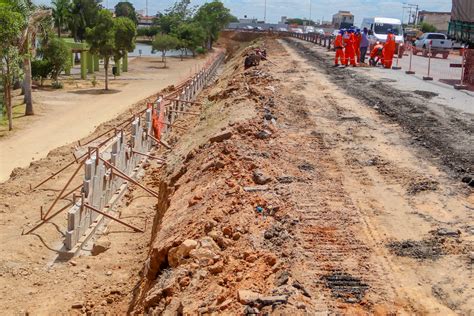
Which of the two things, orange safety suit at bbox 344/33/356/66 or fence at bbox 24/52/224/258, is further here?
orange safety suit at bbox 344/33/356/66

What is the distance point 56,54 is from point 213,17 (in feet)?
174

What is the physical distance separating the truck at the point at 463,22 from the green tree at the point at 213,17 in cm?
6027

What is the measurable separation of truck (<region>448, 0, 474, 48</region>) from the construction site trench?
1180 cm

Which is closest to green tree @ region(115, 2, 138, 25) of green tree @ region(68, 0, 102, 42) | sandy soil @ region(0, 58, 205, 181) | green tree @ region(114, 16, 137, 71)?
green tree @ region(68, 0, 102, 42)

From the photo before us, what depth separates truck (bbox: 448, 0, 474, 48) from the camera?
24.3 meters

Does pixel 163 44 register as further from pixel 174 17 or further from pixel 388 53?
pixel 388 53

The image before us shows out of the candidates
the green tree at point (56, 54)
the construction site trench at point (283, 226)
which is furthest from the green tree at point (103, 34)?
the construction site trench at point (283, 226)

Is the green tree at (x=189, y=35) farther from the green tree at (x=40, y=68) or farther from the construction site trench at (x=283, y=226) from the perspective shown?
the construction site trench at (x=283, y=226)

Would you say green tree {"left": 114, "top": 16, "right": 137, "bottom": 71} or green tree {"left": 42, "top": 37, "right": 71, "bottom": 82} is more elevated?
green tree {"left": 114, "top": 16, "right": 137, "bottom": 71}

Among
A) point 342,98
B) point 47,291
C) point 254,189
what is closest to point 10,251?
point 47,291

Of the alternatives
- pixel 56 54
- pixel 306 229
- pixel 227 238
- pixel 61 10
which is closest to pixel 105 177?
pixel 227 238

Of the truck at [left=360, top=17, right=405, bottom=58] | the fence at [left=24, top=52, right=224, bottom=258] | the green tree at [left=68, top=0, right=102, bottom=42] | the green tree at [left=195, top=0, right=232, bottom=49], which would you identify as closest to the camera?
the fence at [left=24, top=52, right=224, bottom=258]

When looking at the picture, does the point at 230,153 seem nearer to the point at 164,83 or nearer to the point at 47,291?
the point at 47,291

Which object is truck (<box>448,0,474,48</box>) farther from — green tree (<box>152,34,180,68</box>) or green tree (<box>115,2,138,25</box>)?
green tree (<box>115,2,138,25</box>)
